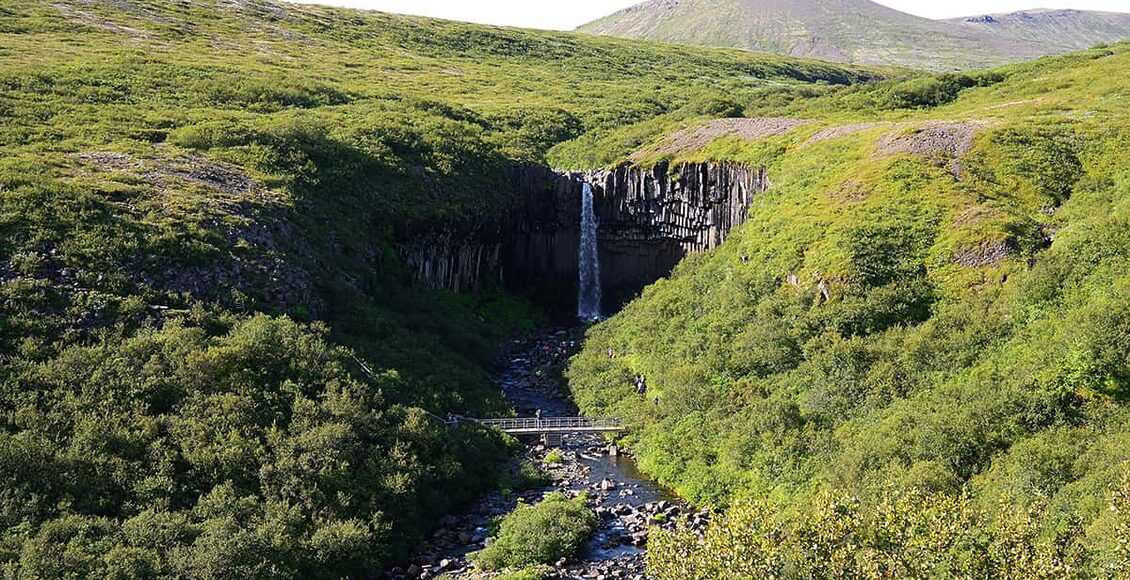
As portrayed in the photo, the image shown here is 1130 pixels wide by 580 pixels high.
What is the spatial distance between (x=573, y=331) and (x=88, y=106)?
4397 cm

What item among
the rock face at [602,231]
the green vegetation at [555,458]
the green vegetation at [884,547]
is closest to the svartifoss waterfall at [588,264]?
the rock face at [602,231]

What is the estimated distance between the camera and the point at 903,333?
43188 millimetres

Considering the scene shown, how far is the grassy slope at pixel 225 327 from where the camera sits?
3406 centimetres

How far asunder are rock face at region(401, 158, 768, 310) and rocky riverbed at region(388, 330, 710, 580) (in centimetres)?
1925

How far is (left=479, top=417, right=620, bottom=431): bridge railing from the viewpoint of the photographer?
4838cm

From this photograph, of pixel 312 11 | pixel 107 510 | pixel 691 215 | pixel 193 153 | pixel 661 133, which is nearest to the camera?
pixel 107 510

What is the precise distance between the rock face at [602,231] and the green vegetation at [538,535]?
106 feet

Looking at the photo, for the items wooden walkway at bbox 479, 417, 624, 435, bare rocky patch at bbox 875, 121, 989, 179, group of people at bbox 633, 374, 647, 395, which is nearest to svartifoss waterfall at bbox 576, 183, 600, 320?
group of people at bbox 633, 374, 647, 395

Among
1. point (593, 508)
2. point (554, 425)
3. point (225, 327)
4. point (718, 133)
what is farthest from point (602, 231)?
point (593, 508)

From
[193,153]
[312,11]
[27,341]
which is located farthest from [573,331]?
[312,11]

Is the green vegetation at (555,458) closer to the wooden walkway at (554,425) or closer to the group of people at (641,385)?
the wooden walkway at (554,425)

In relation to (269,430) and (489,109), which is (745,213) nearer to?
(269,430)

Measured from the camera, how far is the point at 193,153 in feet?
209

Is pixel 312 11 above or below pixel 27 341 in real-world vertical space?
above
